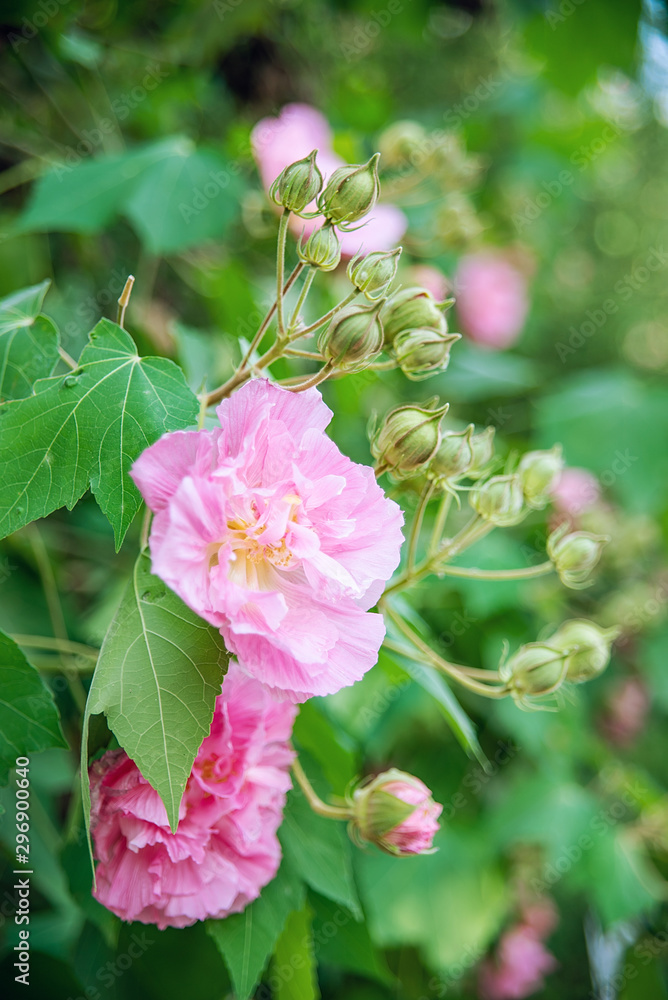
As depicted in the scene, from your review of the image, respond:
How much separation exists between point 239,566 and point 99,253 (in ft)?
4.47

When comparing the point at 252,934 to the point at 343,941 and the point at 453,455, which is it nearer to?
the point at 343,941

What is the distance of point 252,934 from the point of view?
0.71m

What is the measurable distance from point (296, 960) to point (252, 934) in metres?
0.18

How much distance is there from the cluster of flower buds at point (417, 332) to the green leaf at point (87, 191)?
810 millimetres

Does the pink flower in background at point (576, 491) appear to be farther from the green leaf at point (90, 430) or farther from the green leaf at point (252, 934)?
the green leaf at point (90, 430)

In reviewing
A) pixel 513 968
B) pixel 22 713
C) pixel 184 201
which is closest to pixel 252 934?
pixel 22 713

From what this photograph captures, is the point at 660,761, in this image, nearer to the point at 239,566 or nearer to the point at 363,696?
the point at 363,696

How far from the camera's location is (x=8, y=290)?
1434mm

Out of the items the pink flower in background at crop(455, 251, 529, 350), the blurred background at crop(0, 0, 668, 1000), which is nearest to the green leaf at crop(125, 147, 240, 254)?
the blurred background at crop(0, 0, 668, 1000)

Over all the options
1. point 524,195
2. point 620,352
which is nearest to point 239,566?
point 524,195

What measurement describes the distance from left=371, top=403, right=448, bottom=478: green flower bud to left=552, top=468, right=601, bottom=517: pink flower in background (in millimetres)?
1385

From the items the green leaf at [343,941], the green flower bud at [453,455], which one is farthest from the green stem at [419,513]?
the green leaf at [343,941]

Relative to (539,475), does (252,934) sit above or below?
below

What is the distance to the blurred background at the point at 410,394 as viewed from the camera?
120cm
